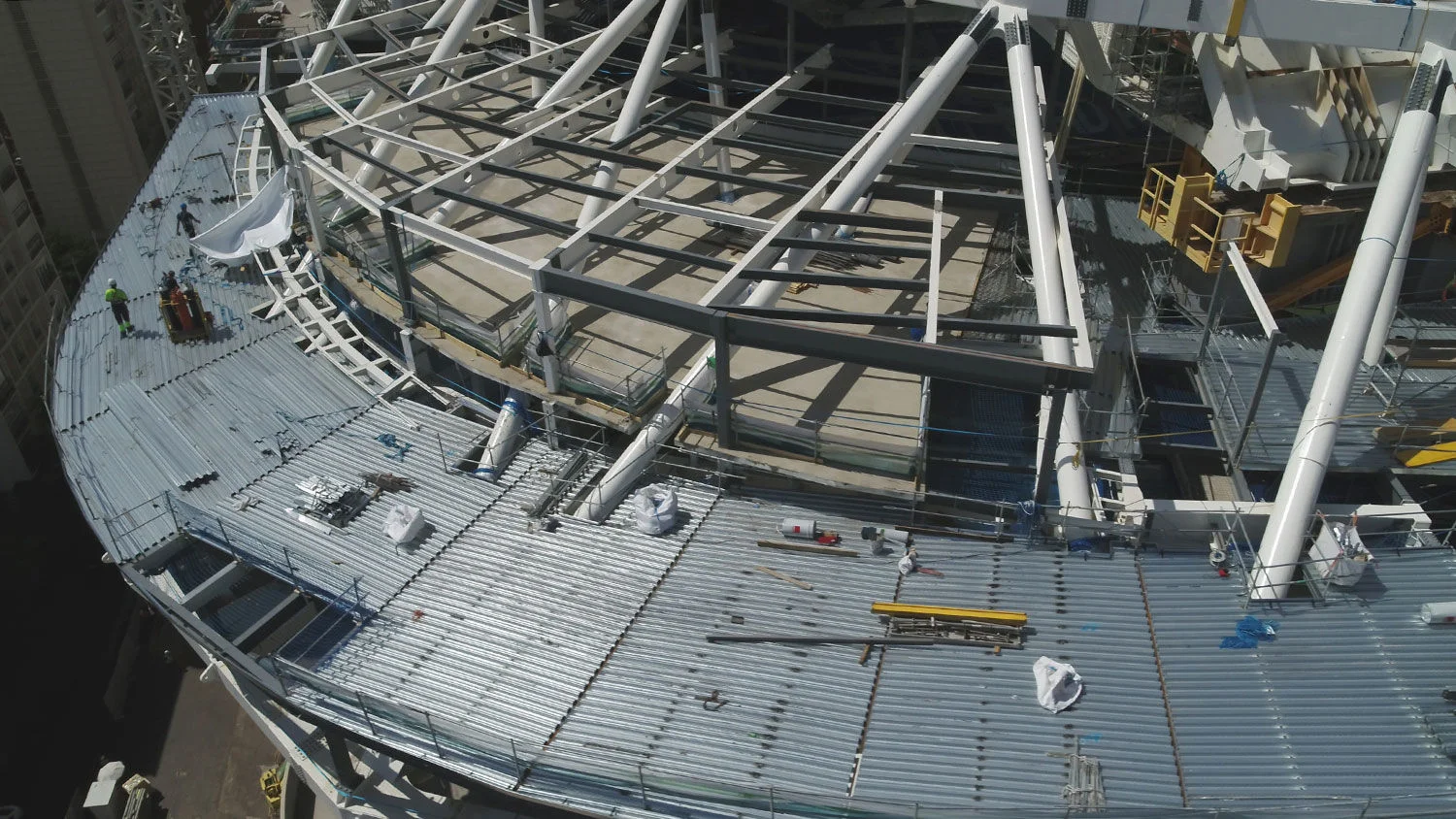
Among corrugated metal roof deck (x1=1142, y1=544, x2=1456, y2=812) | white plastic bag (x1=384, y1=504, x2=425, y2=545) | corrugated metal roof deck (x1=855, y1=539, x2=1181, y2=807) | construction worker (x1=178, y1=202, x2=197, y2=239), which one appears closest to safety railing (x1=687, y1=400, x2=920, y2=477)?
corrugated metal roof deck (x1=855, y1=539, x2=1181, y2=807)

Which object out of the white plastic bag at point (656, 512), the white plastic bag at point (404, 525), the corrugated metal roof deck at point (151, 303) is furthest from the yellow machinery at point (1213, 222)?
the corrugated metal roof deck at point (151, 303)

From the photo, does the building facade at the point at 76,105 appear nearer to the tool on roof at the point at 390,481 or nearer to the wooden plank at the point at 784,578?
the tool on roof at the point at 390,481

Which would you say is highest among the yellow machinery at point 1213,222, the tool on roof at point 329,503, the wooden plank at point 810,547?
the yellow machinery at point 1213,222

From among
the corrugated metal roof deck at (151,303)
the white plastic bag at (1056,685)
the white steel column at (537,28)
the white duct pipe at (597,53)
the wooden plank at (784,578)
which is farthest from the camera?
the white steel column at (537,28)

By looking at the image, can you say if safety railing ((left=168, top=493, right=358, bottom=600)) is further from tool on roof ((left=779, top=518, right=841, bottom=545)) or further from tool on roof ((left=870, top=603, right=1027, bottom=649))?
tool on roof ((left=870, top=603, right=1027, bottom=649))

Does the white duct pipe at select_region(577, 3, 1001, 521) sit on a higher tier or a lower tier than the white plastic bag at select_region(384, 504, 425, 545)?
higher

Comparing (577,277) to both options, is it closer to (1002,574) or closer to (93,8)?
(1002,574)
